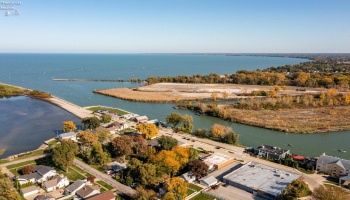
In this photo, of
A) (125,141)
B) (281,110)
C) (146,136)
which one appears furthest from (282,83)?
(125,141)

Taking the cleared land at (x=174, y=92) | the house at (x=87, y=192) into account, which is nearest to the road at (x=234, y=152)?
the house at (x=87, y=192)

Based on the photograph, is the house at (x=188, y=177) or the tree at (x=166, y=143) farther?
the tree at (x=166, y=143)

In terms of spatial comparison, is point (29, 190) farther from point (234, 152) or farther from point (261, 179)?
point (234, 152)

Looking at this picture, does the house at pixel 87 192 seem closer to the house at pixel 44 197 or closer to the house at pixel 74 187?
the house at pixel 74 187

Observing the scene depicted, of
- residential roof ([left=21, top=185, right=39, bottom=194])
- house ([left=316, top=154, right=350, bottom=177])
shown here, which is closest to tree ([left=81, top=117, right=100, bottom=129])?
residential roof ([left=21, top=185, right=39, bottom=194])

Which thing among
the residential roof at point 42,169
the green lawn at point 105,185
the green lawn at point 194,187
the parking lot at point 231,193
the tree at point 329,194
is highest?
the tree at point 329,194

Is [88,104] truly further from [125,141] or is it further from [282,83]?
[282,83]

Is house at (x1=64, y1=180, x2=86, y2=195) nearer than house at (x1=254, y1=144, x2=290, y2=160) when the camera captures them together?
Yes

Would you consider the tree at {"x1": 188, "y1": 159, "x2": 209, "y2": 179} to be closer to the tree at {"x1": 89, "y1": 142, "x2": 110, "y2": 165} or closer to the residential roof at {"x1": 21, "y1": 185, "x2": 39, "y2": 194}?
the tree at {"x1": 89, "y1": 142, "x2": 110, "y2": 165}
